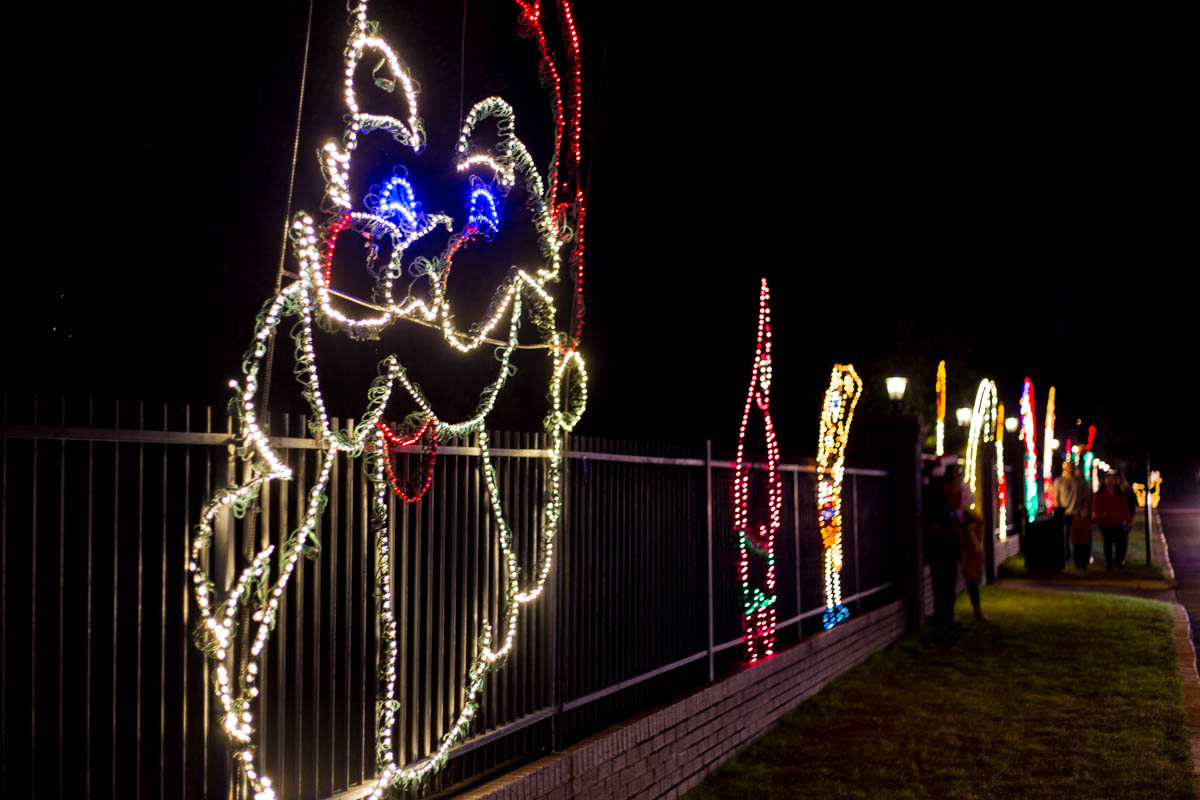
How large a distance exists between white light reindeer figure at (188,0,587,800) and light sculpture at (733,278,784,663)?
264 centimetres

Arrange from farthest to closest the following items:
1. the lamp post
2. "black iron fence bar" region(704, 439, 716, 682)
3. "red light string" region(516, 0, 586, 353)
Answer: the lamp post, "black iron fence bar" region(704, 439, 716, 682), "red light string" region(516, 0, 586, 353)

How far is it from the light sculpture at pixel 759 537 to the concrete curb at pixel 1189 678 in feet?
9.96

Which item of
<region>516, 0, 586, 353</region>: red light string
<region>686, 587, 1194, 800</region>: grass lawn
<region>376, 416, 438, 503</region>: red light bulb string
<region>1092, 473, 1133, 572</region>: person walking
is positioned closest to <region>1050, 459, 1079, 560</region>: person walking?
<region>1092, 473, 1133, 572</region>: person walking

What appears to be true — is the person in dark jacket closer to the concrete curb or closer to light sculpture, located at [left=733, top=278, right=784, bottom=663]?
the concrete curb

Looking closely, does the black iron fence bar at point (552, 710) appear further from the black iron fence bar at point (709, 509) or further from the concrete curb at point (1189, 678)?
the concrete curb at point (1189, 678)

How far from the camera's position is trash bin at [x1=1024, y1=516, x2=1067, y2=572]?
67.9 feet

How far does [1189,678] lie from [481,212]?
8.60m

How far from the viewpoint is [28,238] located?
7332 millimetres

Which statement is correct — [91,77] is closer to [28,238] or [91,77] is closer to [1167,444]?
[28,238]

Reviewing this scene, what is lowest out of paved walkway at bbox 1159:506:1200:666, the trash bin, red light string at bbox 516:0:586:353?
paved walkway at bbox 1159:506:1200:666

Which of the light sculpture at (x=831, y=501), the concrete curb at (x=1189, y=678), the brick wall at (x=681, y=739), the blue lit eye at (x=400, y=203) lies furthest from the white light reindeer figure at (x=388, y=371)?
the light sculpture at (x=831, y=501)

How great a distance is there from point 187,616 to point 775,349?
1534cm

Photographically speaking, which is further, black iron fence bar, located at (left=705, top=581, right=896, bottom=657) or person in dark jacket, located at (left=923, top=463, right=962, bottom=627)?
person in dark jacket, located at (left=923, top=463, right=962, bottom=627)

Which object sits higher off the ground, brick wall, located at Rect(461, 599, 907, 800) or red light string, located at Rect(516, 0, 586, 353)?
red light string, located at Rect(516, 0, 586, 353)
